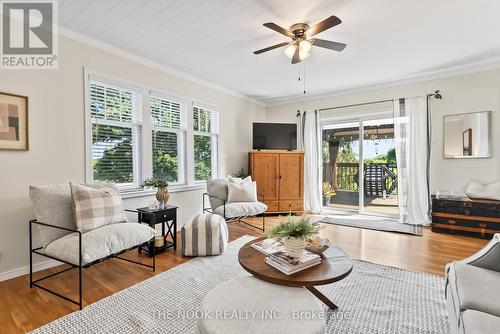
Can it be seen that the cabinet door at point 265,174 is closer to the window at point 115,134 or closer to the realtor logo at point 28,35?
the window at point 115,134

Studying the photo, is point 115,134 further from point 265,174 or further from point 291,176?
point 291,176

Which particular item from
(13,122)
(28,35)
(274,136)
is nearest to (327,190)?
(274,136)

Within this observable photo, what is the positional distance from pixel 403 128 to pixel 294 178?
219cm

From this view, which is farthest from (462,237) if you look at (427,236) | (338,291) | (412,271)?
(338,291)

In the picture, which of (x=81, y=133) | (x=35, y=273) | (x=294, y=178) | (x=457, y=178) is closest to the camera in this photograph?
(x=35, y=273)

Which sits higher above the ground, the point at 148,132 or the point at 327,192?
the point at 148,132

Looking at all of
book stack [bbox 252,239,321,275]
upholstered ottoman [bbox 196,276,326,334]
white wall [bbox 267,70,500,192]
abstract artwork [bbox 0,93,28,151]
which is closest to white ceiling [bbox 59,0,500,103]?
white wall [bbox 267,70,500,192]

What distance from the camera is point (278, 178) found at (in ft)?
16.9

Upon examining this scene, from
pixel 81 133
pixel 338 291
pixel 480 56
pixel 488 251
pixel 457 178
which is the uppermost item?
pixel 480 56

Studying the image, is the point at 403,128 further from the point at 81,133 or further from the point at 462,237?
the point at 81,133

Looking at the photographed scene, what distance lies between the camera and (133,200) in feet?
11.0

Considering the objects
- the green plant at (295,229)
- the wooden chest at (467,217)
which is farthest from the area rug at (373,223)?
the green plant at (295,229)

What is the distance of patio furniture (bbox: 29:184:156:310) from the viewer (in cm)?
197

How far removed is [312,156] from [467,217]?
276 centimetres
